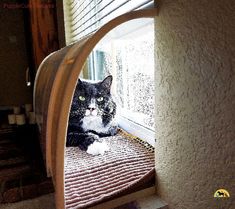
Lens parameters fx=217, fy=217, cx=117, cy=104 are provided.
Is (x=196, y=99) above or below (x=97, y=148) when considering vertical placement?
above

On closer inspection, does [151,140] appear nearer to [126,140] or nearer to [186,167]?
[126,140]

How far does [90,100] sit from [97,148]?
0.32 m

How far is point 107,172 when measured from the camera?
2.74ft

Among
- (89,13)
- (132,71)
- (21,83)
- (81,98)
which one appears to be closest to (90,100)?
(81,98)

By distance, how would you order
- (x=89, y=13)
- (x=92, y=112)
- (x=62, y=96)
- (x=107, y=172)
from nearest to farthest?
(x=62, y=96), (x=107, y=172), (x=92, y=112), (x=89, y=13)

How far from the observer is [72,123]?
1.22 m

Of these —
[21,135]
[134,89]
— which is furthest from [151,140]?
[21,135]

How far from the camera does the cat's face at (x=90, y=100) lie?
4.01 feet

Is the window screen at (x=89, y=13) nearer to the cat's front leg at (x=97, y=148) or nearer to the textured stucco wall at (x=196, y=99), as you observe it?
the textured stucco wall at (x=196, y=99)

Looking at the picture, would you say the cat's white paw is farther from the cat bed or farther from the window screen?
the window screen

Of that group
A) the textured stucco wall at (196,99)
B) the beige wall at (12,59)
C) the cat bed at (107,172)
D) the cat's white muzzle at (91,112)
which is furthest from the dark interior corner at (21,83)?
the textured stucco wall at (196,99)

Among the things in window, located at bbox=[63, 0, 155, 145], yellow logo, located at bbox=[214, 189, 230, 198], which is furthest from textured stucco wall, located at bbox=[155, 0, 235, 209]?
window, located at bbox=[63, 0, 155, 145]

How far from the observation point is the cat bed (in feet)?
2.29

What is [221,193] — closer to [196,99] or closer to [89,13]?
[196,99]
